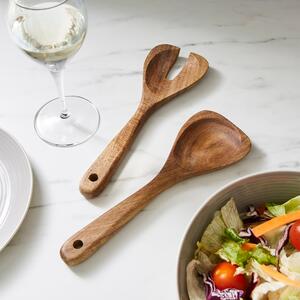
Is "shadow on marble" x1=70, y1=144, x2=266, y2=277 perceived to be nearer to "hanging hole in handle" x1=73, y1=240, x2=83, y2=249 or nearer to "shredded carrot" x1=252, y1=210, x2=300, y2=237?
"hanging hole in handle" x1=73, y1=240, x2=83, y2=249

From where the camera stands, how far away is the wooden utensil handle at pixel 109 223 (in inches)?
36.0

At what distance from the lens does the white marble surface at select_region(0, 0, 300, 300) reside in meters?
0.92

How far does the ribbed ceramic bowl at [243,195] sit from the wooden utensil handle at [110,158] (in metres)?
0.20

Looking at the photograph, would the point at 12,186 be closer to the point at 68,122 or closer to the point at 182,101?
the point at 68,122

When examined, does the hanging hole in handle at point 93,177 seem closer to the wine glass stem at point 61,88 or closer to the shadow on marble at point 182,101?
the shadow on marble at point 182,101

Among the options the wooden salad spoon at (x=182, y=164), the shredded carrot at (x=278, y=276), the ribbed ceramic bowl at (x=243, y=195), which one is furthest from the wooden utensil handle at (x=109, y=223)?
the shredded carrot at (x=278, y=276)

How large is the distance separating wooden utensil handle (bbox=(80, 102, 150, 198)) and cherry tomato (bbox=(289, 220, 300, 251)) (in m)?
0.32

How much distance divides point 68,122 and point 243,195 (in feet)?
1.23

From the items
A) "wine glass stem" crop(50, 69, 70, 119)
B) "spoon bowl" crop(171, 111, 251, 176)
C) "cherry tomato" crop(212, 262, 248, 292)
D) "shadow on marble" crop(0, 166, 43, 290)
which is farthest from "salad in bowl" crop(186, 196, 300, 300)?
"wine glass stem" crop(50, 69, 70, 119)

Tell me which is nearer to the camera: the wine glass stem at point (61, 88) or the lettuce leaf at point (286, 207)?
the lettuce leaf at point (286, 207)

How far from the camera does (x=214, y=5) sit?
1.26 metres

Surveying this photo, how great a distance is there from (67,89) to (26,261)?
366mm

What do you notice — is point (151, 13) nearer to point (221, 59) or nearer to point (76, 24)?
point (221, 59)

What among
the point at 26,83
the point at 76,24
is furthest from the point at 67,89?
the point at 76,24
